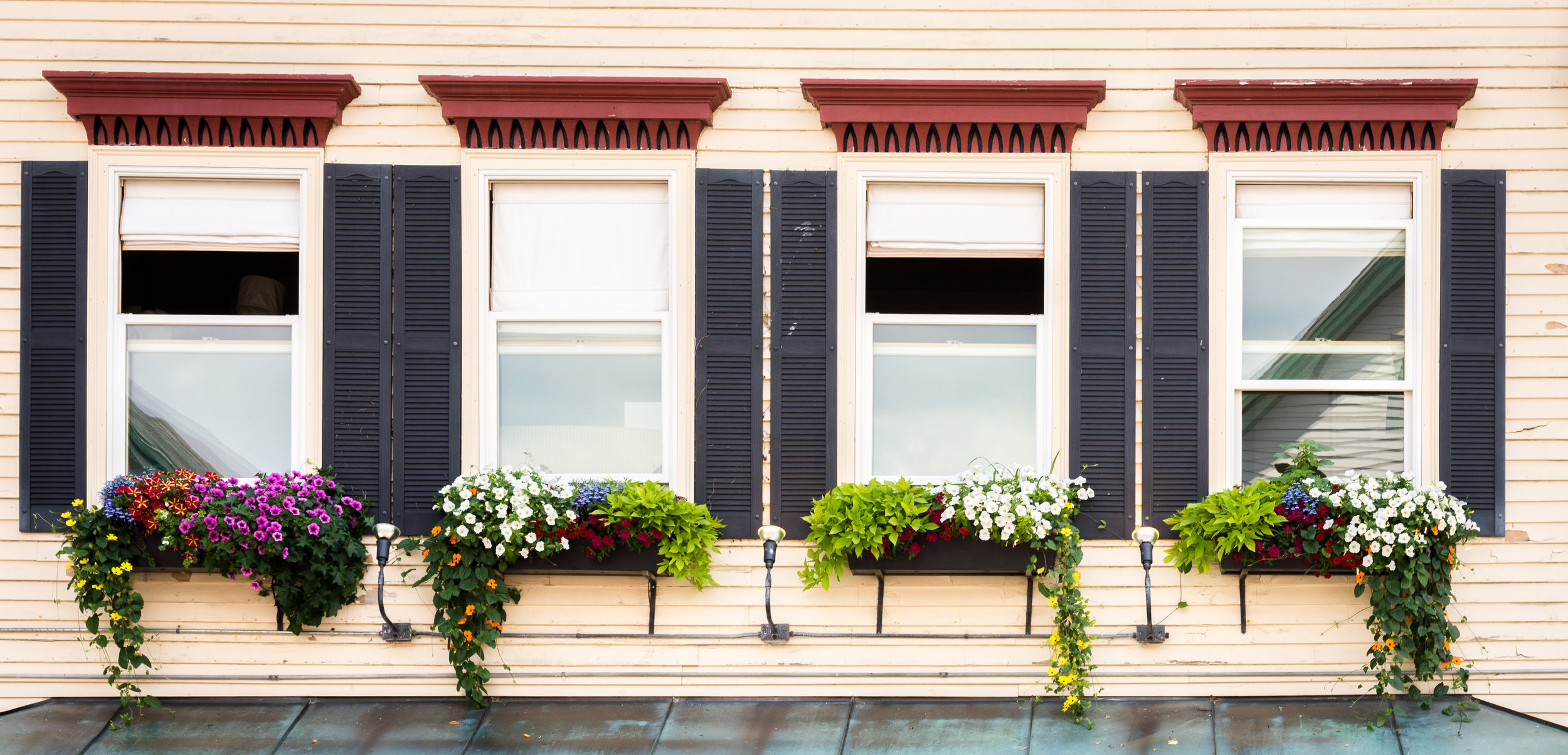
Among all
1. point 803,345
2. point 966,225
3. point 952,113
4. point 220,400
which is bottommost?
point 220,400

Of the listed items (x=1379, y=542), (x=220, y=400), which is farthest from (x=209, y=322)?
(x=1379, y=542)

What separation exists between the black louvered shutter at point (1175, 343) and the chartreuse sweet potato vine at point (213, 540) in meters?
3.93

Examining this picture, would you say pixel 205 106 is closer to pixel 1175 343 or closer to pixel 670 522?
pixel 670 522

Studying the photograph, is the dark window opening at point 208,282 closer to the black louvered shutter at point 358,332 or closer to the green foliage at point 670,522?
the black louvered shutter at point 358,332

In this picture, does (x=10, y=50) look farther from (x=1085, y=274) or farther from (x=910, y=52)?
(x=1085, y=274)

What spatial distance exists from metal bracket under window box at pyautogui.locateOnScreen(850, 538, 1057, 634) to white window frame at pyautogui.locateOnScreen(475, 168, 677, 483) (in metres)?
1.11

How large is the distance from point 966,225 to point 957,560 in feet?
5.51

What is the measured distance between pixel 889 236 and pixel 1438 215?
269 cm

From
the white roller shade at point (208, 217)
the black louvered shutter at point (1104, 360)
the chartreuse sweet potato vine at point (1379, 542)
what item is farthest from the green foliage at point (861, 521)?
the white roller shade at point (208, 217)

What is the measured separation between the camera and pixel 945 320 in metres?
6.16

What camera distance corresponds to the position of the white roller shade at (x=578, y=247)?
618cm

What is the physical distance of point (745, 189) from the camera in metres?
6.07

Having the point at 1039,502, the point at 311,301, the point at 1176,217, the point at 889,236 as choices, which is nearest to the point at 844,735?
the point at 1039,502

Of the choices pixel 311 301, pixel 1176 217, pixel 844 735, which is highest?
pixel 1176 217
